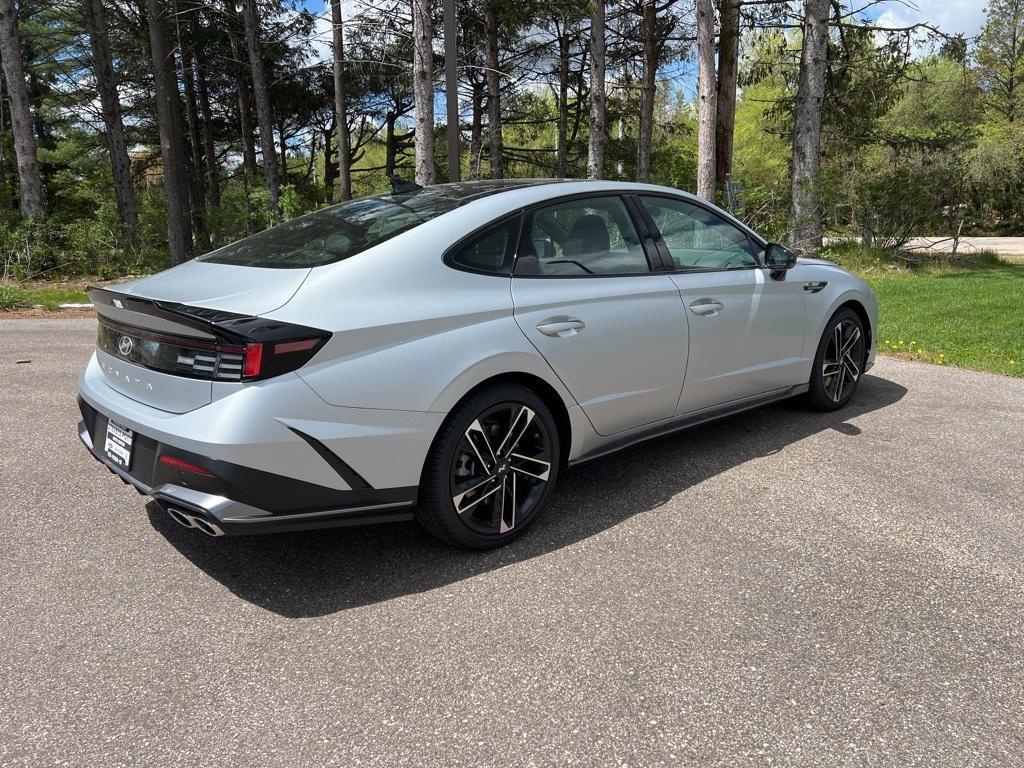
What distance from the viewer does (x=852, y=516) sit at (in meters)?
3.62

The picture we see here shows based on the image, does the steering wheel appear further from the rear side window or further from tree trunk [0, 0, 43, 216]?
tree trunk [0, 0, 43, 216]

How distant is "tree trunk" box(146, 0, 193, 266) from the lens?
16.8 metres

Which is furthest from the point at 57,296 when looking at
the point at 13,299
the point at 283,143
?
the point at 283,143

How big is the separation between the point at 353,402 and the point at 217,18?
2869 centimetres

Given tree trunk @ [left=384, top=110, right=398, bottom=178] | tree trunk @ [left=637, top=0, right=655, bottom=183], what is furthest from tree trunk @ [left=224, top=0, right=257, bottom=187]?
tree trunk @ [left=637, top=0, right=655, bottom=183]

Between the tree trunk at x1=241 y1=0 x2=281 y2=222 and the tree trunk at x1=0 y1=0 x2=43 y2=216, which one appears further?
the tree trunk at x1=241 y1=0 x2=281 y2=222

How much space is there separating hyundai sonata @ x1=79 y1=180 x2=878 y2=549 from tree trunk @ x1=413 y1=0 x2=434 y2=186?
795 cm

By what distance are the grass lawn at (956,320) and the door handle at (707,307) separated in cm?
415

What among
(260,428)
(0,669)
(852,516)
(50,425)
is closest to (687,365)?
(852,516)

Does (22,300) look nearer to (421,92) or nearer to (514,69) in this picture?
(421,92)

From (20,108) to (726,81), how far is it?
15.7 metres

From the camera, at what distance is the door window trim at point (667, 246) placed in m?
4.05

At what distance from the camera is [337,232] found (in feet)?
11.3

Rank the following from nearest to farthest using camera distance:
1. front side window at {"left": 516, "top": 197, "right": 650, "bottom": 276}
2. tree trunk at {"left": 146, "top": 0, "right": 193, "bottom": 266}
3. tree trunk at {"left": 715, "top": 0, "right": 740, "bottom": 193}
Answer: front side window at {"left": 516, "top": 197, "right": 650, "bottom": 276}
tree trunk at {"left": 146, "top": 0, "right": 193, "bottom": 266}
tree trunk at {"left": 715, "top": 0, "right": 740, "bottom": 193}
